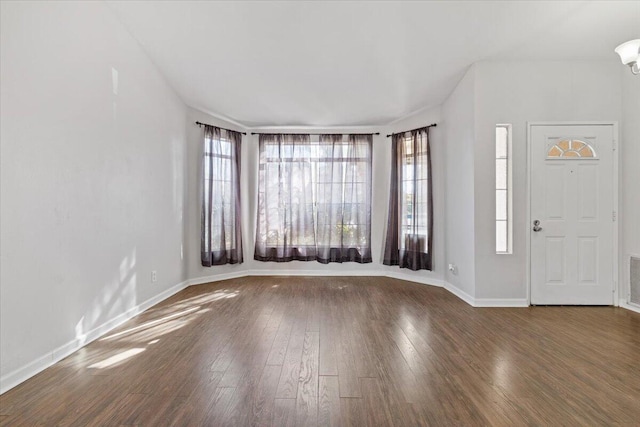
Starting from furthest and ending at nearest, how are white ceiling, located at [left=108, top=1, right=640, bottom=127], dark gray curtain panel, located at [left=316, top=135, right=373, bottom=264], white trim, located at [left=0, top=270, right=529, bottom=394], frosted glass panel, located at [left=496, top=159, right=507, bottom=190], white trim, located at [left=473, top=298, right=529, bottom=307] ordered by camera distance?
1. dark gray curtain panel, located at [left=316, top=135, right=373, bottom=264]
2. frosted glass panel, located at [left=496, top=159, right=507, bottom=190]
3. white trim, located at [left=473, top=298, right=529, bottom=307]
4. white ceiling, located at [left=108, top=1, right=640, bottom=127]
5. white trim, located at [left=0, top=270, right=529, bottom=394]

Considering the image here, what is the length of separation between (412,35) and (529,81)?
1.60 metres

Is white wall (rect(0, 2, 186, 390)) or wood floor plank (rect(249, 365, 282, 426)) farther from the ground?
white wall (rect(0, 2, 186, 390))

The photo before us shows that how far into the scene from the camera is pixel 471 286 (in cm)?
391

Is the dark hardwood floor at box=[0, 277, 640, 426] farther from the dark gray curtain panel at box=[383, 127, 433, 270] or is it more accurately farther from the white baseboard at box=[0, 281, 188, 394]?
the dark gray curtain panel at box=[383, 127, 433, 270]

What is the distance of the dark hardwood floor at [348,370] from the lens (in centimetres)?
178

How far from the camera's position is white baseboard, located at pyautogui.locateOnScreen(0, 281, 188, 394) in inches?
81.5

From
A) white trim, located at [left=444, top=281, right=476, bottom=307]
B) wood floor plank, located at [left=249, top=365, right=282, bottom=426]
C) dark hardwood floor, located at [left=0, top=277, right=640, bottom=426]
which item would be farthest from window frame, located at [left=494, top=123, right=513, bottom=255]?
wood floor plank, located at [left=249, top=365, right=282, bottom=426]

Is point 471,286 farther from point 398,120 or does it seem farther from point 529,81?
point 398,120

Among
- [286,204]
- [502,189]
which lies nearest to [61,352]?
[286,204]

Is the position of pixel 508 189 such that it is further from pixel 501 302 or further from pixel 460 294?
pixel 460 294

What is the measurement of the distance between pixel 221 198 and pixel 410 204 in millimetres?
2940

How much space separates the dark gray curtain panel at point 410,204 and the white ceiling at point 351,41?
89 cm

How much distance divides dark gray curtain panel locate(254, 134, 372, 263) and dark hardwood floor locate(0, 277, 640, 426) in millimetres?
1918

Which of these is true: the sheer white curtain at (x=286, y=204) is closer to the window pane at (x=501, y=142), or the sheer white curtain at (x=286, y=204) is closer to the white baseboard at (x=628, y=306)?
the window pane at (x=501, y=142)
